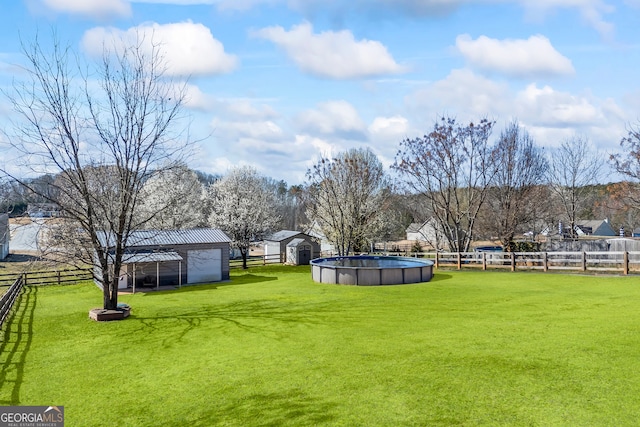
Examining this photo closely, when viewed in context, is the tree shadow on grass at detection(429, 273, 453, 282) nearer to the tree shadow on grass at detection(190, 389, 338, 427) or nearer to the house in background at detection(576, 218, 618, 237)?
the tree shadow on grass at detection(190, 389, 338, 427)

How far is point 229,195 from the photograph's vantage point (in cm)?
3872

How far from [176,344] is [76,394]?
3618 millimetres

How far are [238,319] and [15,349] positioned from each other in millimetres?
6389

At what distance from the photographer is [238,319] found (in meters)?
15.4

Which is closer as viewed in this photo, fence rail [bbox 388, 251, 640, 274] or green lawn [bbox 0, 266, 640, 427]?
green lawn [bbox 0, 266, 640, 427]

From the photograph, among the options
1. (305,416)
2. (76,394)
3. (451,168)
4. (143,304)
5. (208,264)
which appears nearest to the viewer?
(305,416)

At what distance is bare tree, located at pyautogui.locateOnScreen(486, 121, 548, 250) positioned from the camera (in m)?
33.6

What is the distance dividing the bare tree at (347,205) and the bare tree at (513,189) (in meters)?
10.4

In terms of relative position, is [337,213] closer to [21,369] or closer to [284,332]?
[284,332]

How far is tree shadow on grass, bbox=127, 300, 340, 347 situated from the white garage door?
919 cm

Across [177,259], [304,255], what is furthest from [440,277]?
[304,255]

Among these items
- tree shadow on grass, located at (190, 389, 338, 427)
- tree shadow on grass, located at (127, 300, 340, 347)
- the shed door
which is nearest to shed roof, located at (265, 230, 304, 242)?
the shed door

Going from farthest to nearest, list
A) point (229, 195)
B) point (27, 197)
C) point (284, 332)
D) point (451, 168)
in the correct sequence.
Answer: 1. point (229, 195)
2. point (451, 168)
3. point (27, 197)
4. point (284, 332)

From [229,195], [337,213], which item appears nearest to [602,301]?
[337,213]
